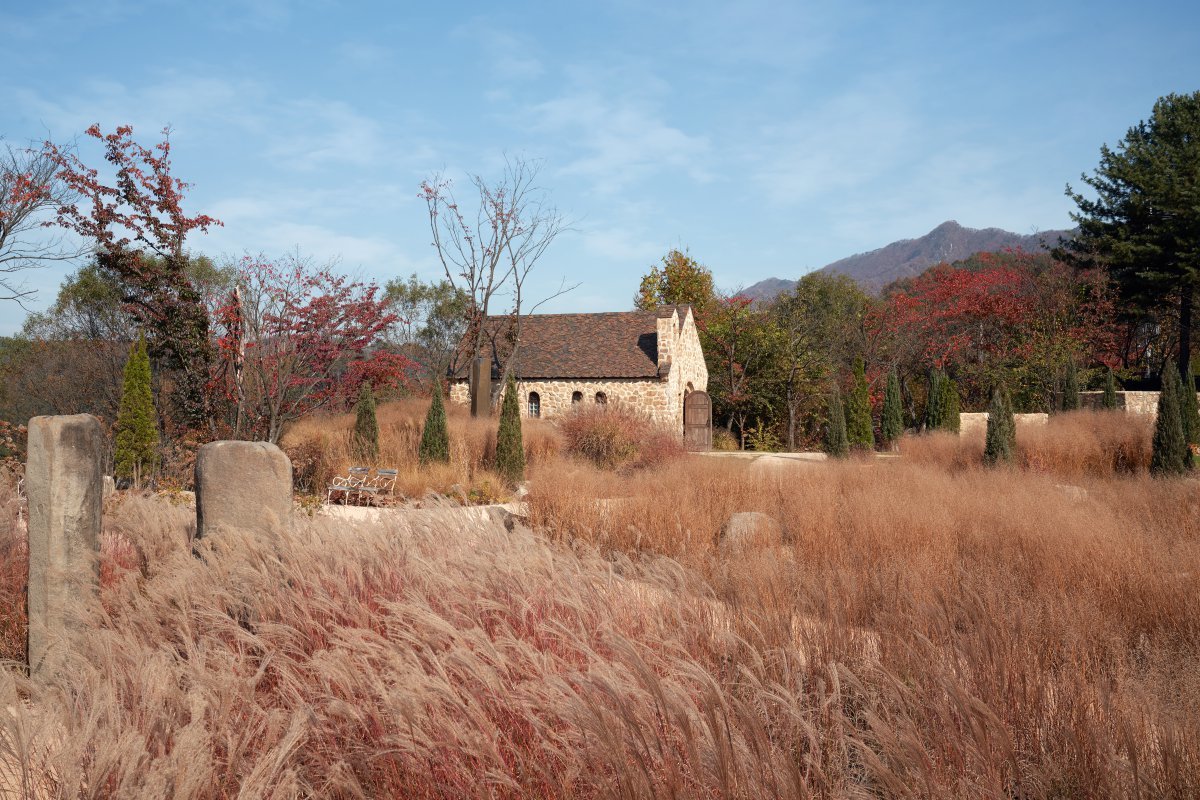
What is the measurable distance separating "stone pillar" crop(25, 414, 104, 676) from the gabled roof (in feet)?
63.7

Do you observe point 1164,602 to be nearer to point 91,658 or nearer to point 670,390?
point 91,658

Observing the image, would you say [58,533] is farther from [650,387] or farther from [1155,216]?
[1155,216]

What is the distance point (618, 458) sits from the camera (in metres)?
16.0

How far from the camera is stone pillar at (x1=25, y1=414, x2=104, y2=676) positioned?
4.58 meters

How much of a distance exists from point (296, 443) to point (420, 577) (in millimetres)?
11379

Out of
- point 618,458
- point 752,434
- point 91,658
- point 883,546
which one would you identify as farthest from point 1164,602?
point 752,434

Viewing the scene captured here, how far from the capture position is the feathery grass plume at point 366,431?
13969 millimetres

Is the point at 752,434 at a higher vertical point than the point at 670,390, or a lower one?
lower

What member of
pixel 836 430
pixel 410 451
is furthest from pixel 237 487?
pixel 836 430

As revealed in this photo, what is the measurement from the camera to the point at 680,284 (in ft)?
116

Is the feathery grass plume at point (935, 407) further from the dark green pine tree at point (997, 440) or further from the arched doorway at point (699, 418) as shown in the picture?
the dark green pine tree at point (997, 440)

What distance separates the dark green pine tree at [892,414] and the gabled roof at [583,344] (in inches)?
269

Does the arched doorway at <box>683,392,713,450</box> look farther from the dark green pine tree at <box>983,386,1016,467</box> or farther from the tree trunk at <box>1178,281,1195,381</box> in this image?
the tree trunk at <box>1178,281,1195,381</box>

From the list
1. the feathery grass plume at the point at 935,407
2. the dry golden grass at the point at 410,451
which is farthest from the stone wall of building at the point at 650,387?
the feathery grass plume at the point at 935,407
